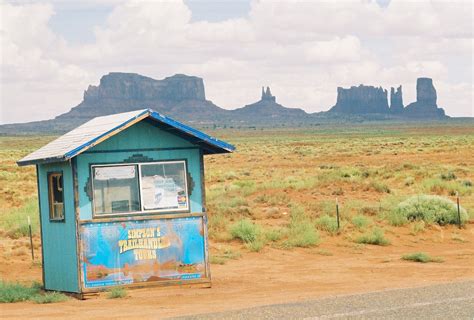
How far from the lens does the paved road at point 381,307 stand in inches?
387

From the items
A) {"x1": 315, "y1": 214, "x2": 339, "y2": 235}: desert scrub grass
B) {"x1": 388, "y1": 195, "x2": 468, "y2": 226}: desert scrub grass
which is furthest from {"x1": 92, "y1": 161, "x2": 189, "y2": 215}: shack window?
{"x1": 388, "y1": 195, "x2": 468, "y2": 226}: desert scrub grass

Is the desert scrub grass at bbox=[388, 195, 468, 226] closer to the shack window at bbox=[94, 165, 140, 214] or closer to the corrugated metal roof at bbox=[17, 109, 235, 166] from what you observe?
the corrugated metal roof at bbox=[17, 109, 235, 166]

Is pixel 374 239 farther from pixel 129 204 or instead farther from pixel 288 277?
pixel 129 204

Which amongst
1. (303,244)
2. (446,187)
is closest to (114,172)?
(303,244)

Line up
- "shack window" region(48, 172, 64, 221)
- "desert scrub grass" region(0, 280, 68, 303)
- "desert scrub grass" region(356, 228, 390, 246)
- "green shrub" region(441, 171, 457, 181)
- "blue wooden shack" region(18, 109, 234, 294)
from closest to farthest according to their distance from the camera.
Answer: "desert scrub grass" region(0, 280, 68, 303), "blue wooden shack" region(18, 109, 234, 294), "shack window" region(48, 172, 64, 221), "desert scrub grass" region(356, 228, 390, 246), "green shrub" region(441, 171, 457, 181)

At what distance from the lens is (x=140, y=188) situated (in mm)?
14039

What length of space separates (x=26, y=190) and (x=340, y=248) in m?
22.6

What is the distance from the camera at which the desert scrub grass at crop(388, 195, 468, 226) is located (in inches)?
967

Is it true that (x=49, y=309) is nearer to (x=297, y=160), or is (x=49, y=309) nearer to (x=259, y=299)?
(x=259, y=299)

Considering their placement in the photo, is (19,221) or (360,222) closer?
(360,222)

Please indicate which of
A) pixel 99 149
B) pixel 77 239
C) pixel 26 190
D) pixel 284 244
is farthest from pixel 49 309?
pixel 26 190

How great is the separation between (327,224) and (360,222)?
0.97 meters

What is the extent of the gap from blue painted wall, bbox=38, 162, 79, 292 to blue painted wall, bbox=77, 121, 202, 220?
0.22m

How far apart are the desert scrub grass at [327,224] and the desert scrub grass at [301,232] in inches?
9.3
